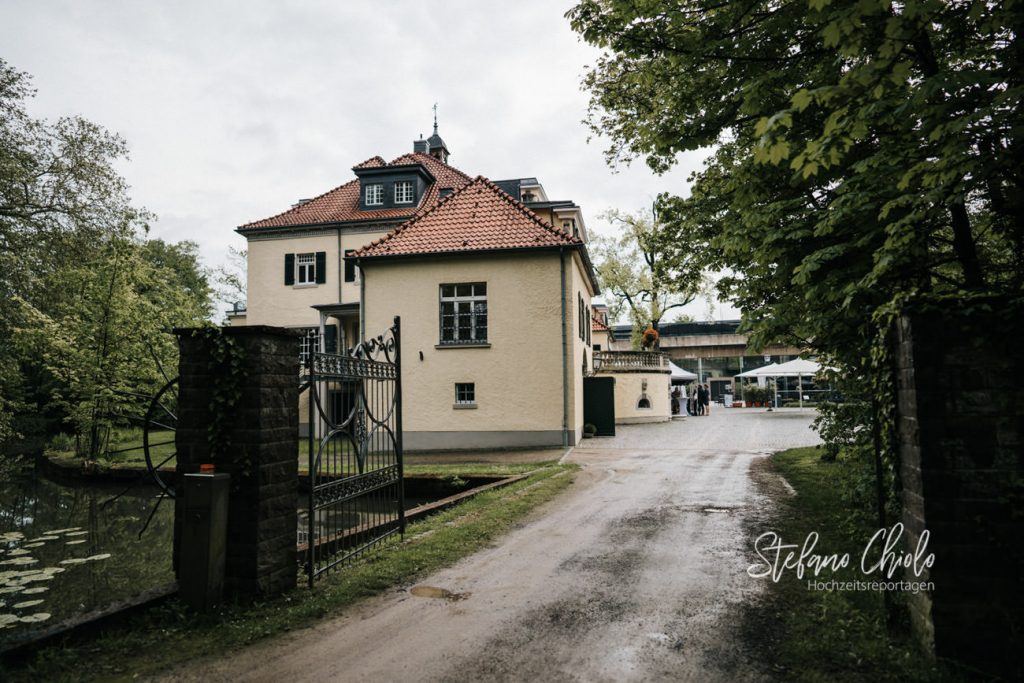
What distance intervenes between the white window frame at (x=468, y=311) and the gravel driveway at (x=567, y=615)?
1036cm

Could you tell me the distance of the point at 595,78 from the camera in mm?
12961

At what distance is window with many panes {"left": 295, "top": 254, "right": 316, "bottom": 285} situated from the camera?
26984 mm

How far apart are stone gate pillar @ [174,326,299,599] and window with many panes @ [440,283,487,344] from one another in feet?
43.4

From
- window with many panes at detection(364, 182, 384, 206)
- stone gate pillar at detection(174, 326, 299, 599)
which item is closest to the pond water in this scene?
stone gate pillar at detection(174, 326, 299, 599)

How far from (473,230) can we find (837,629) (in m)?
15.9

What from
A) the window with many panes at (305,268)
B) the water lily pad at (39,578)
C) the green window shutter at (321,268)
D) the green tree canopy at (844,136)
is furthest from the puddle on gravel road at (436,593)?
the window with many panes at (305,268)

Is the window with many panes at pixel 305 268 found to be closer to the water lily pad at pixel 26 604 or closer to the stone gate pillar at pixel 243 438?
the water lily pad at pixel 26 604

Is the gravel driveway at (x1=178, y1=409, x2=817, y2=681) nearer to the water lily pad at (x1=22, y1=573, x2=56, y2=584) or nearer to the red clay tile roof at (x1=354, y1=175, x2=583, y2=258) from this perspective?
the water lily pad at (x1=22, y1=573, x2=56, y2=584)

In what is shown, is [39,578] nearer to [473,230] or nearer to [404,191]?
[473,230]

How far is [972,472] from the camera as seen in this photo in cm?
338

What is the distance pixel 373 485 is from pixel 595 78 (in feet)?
33.9

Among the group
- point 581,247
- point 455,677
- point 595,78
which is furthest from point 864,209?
point 581,247

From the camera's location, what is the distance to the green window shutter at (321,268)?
26625 millimetres

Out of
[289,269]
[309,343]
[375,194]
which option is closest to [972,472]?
[309,343]
